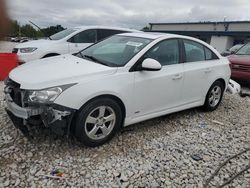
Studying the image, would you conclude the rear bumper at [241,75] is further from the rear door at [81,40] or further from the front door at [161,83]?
the rear door at [81,40]

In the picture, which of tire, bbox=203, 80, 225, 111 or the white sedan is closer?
the white sedan

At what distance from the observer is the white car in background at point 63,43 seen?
25.1 ft

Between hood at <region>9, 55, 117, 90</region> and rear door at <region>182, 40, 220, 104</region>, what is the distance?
1.60 meters

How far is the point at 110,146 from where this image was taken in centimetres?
363

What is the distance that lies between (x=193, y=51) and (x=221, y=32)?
25.9 metres

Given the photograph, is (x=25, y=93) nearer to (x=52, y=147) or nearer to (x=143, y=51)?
(x=52, y=147)

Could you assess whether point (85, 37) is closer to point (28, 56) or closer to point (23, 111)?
point (28, 56)

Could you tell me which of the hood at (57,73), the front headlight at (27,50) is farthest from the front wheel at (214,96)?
the front headlight at (27,50)

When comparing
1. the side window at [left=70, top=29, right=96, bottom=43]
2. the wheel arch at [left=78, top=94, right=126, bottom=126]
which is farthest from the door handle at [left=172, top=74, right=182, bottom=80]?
the side window at [left=70, top=29, right=96, bottom=43]

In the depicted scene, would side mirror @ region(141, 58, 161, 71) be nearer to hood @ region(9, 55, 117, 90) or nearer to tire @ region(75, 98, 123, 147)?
hood @ region(9, 55, 117, 90)

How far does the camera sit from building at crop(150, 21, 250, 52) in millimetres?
27172

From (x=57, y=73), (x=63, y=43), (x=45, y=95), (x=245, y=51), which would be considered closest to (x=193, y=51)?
(x=57, y=73)

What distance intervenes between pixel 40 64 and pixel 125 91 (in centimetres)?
138

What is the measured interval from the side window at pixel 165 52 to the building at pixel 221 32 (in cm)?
2407
